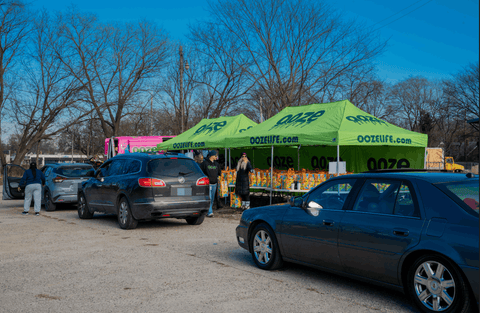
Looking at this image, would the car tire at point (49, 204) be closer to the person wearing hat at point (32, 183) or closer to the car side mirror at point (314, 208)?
the person wearing hat at point (32, 183)

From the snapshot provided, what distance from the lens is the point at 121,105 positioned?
38156mm

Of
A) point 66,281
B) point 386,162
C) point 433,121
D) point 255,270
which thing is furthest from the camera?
point 433,121

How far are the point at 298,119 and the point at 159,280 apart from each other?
9.79m

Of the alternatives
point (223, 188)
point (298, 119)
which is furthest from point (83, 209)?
point (298, 119)

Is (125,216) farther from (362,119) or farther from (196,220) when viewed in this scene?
(362,119)

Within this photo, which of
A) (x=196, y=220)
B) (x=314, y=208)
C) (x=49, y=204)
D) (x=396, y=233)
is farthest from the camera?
(x=49, y=204)

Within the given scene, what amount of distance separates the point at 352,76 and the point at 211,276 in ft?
89.7

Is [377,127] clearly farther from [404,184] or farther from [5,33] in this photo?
[5,33]

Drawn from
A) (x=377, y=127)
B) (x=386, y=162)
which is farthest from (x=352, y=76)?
(x=377, y=127)

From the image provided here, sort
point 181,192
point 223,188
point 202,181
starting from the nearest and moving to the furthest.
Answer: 1. point 181,192
2. point 202,181
3. point 223,188

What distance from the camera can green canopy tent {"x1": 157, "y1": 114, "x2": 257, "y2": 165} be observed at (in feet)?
55.1

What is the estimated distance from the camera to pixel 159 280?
582cm

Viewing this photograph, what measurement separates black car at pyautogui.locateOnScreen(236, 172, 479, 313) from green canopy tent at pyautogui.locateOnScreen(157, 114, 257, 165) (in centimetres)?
1027

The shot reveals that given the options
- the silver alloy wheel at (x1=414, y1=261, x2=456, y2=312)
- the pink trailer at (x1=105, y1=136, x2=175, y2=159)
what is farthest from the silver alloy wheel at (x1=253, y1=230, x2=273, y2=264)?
the pink trailer at (x1=105, y1=136, x2=175, y2=159)
